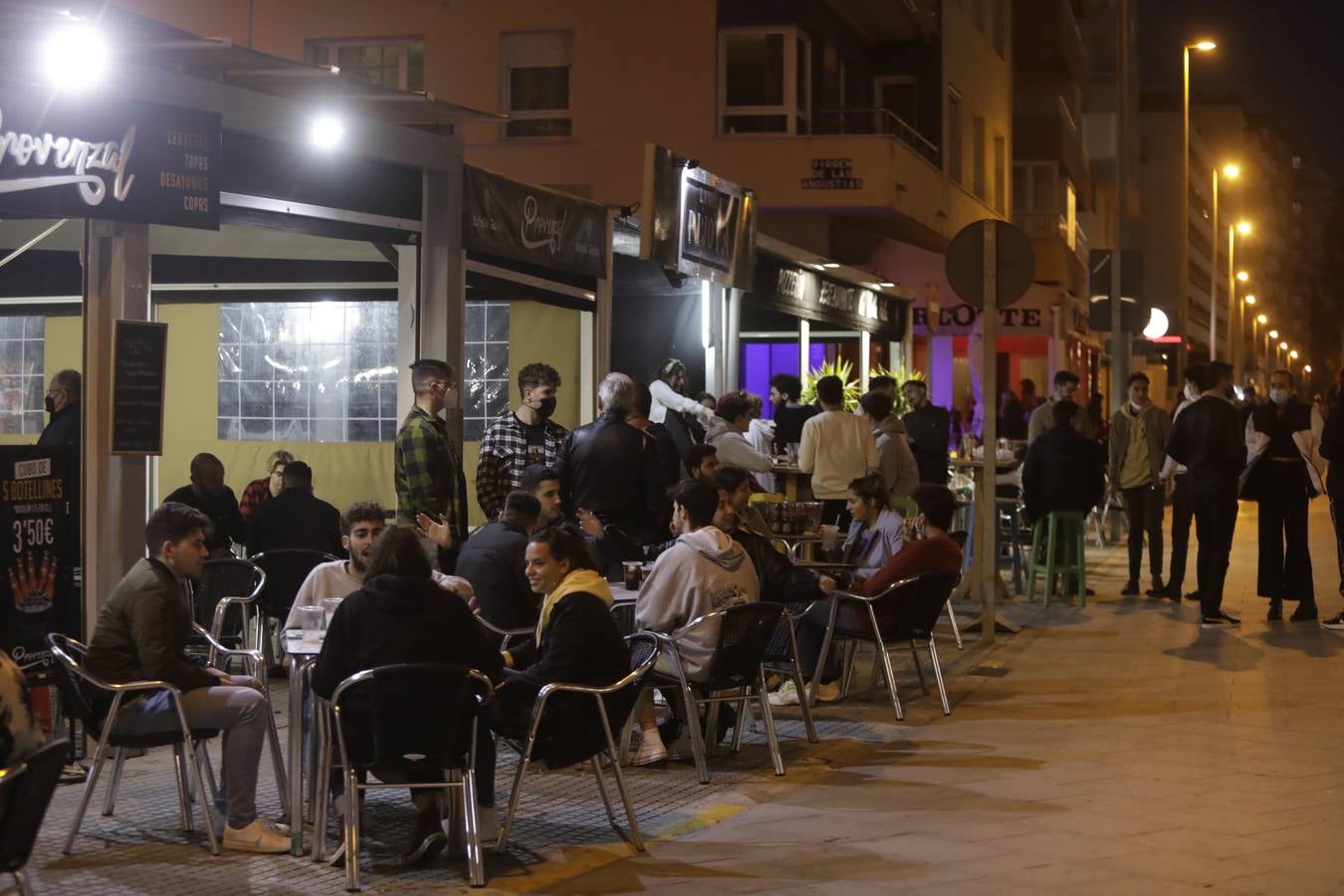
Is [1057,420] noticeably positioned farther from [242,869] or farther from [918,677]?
[242,869]

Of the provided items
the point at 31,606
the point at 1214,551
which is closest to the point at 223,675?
the point at 31,606

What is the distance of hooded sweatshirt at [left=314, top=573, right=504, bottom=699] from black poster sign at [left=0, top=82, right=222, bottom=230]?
3467 millimetres

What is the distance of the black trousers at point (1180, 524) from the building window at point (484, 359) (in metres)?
5.94

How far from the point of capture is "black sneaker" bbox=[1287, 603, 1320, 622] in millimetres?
15406

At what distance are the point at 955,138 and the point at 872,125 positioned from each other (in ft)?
11.6

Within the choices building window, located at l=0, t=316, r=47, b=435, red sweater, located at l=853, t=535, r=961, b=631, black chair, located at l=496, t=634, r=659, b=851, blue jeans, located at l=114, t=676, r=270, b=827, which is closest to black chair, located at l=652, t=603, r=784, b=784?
black chair, located at l=496, t=634, r=659, b=851

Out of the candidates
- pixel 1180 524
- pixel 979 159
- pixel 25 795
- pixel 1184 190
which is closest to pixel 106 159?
pixel 25 795

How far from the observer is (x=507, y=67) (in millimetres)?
28312

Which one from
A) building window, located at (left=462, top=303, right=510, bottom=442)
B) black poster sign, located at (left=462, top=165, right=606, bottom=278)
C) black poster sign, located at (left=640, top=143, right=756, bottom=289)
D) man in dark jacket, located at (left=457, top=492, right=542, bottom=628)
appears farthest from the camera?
building window, located at (left=462, top=303, right=510, bottom=442)


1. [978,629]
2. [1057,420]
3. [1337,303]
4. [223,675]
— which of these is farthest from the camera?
[1337,303]

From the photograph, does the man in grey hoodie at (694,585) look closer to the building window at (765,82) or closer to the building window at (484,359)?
the building window at (484,359)

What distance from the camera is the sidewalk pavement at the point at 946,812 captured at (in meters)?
6.77

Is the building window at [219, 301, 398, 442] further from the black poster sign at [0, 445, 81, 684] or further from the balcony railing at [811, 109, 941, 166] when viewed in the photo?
the balcony railing at [811, 109, 941, 166]

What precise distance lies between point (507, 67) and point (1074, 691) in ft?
62.3
